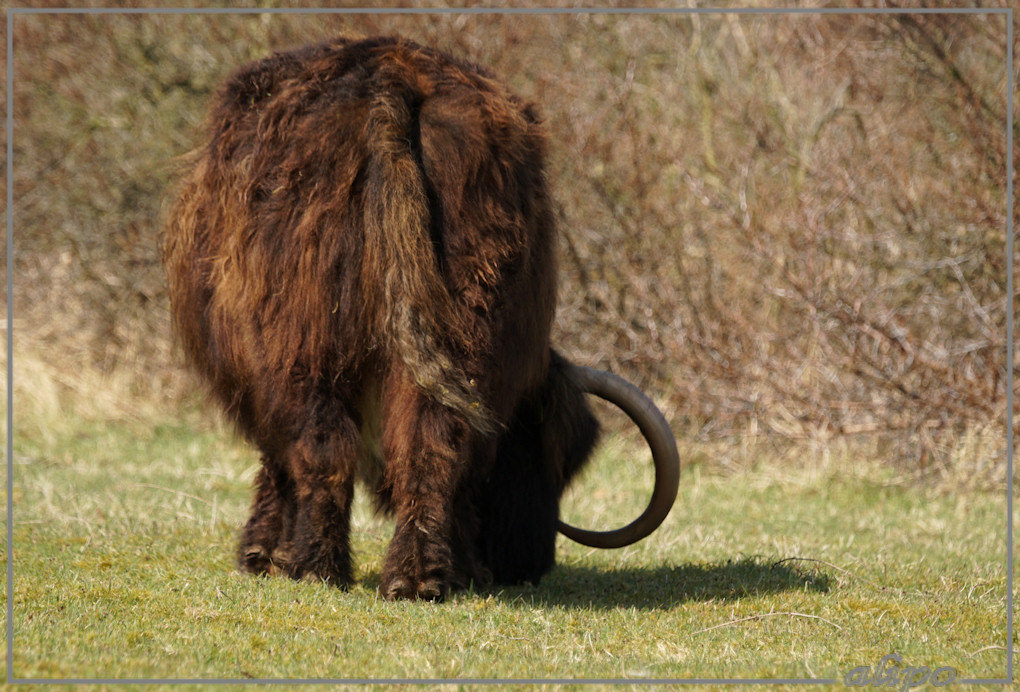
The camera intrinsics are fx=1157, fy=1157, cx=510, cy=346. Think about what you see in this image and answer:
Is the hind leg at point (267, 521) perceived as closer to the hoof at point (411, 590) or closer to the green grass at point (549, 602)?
the green grass at point (549, 602)

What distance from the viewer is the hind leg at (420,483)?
4613mm

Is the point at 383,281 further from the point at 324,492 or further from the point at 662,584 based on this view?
the point at 662,584

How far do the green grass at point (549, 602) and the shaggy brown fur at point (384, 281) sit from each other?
459 millimetres

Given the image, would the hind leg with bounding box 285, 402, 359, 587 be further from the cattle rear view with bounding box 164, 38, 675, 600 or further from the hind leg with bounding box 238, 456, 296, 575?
the hind leg with bounding box 238, 456, 296, 575

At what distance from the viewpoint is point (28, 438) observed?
11.3 m

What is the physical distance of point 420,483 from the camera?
4.66 metres

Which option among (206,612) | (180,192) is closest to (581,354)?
(180,192)

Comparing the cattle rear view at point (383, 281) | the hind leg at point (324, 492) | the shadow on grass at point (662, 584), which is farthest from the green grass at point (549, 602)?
the cattle rear view at point (383, 281)

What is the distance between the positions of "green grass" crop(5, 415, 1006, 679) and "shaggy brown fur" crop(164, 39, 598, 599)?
0.46 metres

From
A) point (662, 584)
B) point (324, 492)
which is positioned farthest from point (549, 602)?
point (324, 492)

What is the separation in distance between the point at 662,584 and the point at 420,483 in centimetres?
176

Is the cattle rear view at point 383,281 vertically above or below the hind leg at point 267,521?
above

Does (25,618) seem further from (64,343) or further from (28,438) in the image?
(64,343)

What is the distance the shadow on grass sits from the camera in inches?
215
